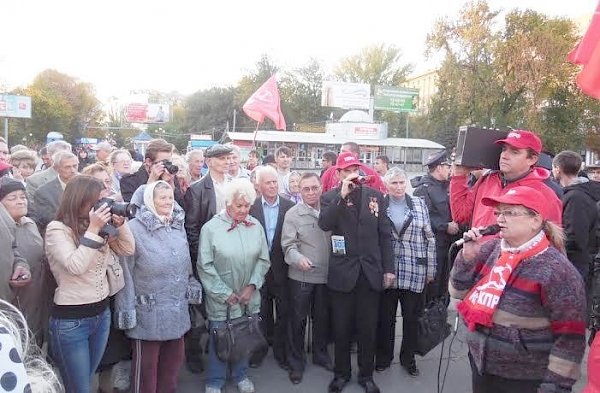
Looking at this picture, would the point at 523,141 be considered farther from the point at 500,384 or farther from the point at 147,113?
the point at 147,113

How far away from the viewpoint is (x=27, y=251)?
3045 millimetres

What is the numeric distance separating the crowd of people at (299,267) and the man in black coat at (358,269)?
12 millimetres

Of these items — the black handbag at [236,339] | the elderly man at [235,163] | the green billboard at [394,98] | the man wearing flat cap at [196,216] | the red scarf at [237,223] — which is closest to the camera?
the black handbag at [236,339]

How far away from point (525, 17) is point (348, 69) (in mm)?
28218

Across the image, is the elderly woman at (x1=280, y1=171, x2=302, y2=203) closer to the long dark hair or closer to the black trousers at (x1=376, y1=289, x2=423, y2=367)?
A: the black trousers at (x1=376, y1=289, x2=423, y2=367)

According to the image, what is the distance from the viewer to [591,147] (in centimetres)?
2880

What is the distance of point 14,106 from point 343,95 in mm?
25295

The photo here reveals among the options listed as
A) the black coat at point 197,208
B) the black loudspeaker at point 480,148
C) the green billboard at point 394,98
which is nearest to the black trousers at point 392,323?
the black loudspeaker at point 480,148

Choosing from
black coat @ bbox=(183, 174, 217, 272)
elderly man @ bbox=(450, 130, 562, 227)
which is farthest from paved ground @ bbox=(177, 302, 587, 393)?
elderly man @ bbox=(450, 130, 562, 227)

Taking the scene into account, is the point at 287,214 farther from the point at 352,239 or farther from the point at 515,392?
the point at 515,392

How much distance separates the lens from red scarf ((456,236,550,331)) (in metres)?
2.28

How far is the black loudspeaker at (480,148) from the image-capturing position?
119 inches

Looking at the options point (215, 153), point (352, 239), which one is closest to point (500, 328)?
point (352, 239)

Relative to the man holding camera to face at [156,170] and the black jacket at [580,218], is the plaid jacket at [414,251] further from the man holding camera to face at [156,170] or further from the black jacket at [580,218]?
the man holding camera to face at [156,170]
